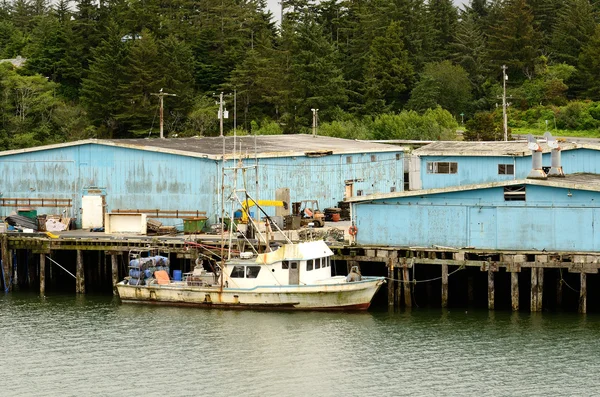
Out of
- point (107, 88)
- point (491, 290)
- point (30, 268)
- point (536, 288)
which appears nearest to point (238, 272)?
point (491, 290)

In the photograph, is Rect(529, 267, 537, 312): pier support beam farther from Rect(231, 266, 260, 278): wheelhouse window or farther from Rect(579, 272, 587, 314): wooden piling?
Rect(231, 266, 260, 278): wheelhouse window

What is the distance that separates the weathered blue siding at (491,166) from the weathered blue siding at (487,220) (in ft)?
30.2

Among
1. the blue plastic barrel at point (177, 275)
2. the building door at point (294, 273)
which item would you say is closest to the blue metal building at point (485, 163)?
the building door at point (294, 273)

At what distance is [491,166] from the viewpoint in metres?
59.7

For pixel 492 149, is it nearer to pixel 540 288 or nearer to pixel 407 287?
pixel 407 287

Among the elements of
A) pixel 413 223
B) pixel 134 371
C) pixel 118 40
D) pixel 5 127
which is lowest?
pixel 134 371

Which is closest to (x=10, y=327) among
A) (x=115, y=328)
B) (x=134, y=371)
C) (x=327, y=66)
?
(x=115, y=328)

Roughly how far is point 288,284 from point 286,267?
665 mm

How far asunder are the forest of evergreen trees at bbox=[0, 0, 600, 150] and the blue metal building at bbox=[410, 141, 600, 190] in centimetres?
2707

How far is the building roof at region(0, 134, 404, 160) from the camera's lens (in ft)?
196

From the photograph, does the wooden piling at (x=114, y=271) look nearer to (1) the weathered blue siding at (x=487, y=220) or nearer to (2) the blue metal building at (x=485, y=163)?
(1) the weathered blue siding at (x=487, y=220)

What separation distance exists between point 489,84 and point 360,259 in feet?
187

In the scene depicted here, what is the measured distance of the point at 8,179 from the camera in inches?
2451

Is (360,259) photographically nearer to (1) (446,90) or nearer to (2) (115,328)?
(2) (115,328)
